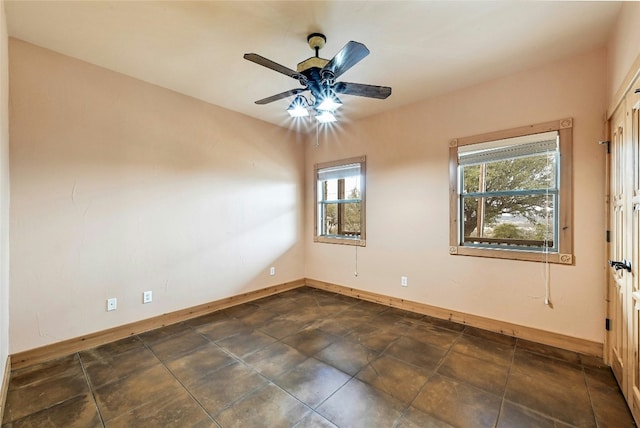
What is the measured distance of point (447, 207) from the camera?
3334mm

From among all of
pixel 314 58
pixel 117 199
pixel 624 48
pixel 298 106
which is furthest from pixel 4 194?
pixel 624 48

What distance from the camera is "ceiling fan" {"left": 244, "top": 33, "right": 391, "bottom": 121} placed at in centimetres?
186

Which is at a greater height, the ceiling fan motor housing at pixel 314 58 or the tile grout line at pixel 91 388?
the ceiling fan motor housing at pixel 314 58

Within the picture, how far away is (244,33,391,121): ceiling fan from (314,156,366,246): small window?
1.85 meters

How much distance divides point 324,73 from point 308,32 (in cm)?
48

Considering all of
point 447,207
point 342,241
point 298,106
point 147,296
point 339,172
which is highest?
point 298,106

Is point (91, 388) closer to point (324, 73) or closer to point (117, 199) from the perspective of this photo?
point (117, 199)

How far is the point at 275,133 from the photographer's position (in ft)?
14.7

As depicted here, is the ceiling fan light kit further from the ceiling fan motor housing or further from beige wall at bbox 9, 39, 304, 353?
beige wall at bbox 9, 39, 304, 353

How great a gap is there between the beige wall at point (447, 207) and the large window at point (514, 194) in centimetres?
9

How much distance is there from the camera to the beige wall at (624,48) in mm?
1705

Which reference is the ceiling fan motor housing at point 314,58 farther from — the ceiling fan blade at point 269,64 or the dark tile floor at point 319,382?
the dark tile floor at point 319,382

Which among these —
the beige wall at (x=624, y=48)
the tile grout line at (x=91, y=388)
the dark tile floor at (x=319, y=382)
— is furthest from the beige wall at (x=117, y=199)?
the beige wall at (x=624, y=48)

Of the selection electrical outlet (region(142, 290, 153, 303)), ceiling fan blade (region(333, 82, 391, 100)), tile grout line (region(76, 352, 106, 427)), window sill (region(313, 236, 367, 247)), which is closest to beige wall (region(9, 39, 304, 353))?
electrical outlet (region(142, 290, 153, 303))
